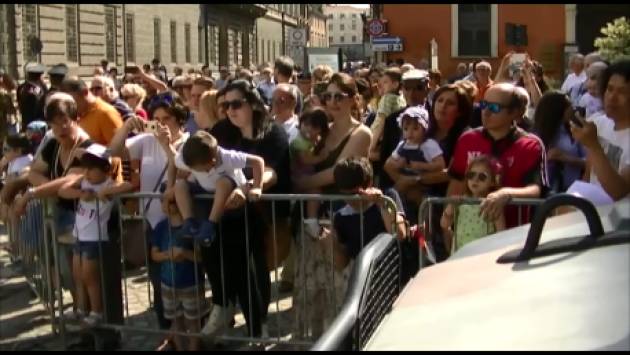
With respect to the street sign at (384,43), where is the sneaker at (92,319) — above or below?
below

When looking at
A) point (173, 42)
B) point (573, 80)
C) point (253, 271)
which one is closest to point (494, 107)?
point (253, 271)

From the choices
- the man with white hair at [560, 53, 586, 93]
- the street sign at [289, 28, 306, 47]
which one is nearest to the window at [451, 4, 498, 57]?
the street sign at [289, 28, 306, 47]

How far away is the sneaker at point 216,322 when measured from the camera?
589 centimetres

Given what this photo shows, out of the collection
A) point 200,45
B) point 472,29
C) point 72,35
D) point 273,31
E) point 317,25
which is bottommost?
point 72,35

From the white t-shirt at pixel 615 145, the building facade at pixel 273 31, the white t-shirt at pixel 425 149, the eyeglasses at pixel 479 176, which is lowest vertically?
the eyeglasses at pixel 479 176

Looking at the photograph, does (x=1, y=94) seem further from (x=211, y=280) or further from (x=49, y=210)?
(x=211, y=280)

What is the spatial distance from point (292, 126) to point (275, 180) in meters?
1.06

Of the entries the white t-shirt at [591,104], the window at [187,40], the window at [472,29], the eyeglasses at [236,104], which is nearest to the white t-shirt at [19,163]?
the eyeglasses at [236,104]

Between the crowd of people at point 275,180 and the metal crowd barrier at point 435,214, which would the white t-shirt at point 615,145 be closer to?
the crowd of people at point 275,180

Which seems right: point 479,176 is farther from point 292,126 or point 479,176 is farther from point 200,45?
point 200,45

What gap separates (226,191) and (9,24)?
2635cm

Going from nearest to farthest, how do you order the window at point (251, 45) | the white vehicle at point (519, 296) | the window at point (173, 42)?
1. the white vehicle at point (519, 296)
2. the window at point (173, 42)
3. the window at point (251, 45)

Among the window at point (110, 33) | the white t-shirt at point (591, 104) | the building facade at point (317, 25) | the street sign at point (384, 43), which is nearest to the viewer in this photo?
the white t-shirt at point (591, 104)

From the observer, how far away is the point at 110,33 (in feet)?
129
